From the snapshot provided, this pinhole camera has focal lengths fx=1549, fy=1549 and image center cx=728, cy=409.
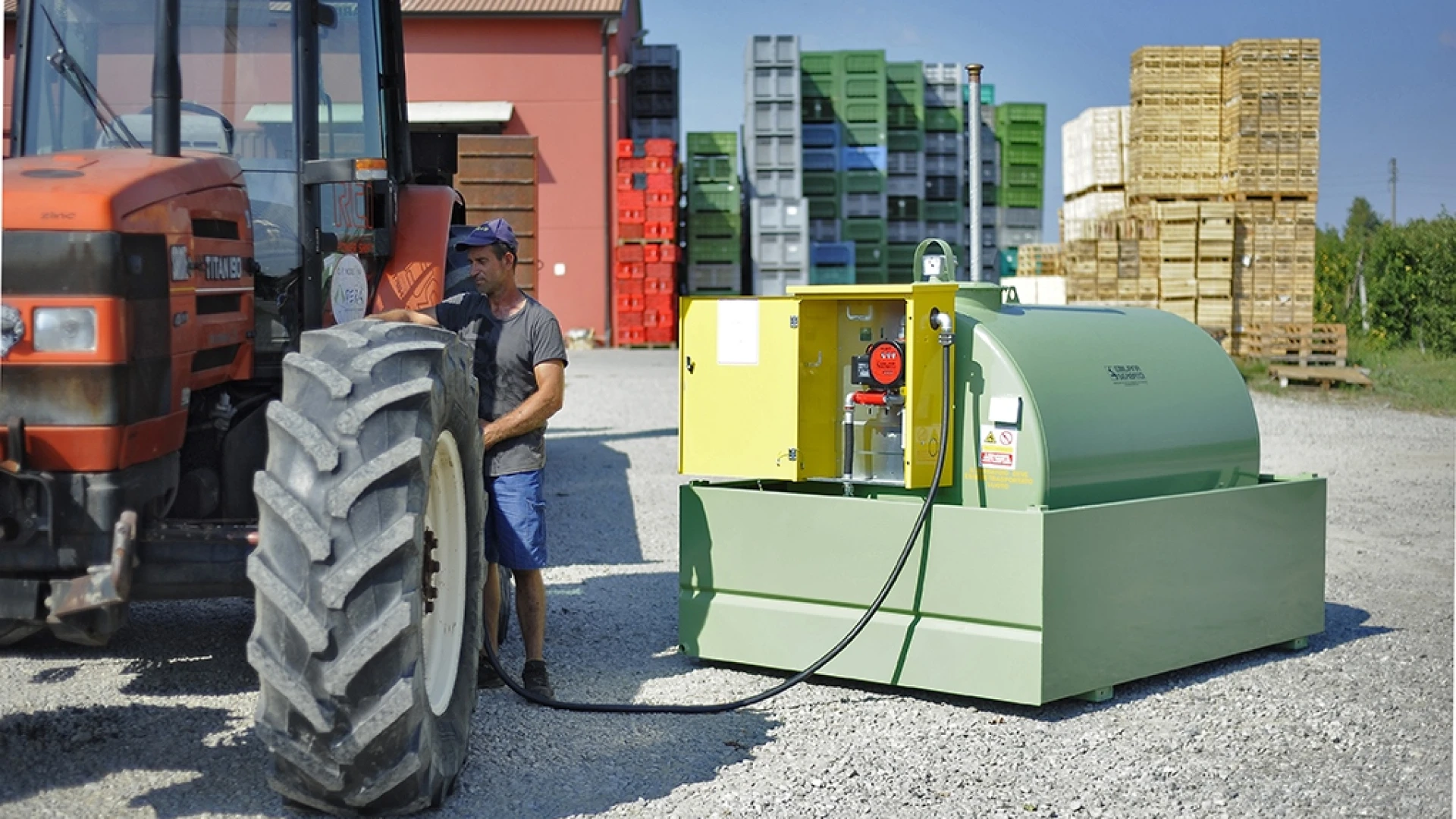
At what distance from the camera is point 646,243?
27.0m

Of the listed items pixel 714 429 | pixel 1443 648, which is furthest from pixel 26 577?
pixel 1443 648

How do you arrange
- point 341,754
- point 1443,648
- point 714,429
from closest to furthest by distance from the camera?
point 341,754
point 714,429
point 1443,648

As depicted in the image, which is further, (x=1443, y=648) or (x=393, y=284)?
(x=1443, y=648)

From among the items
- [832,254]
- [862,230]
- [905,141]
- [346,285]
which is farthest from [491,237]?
[905,141]

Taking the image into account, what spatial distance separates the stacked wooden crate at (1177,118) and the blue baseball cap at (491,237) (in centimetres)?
1665

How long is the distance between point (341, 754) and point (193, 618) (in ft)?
11.2

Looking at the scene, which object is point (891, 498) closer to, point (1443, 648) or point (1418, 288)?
point (1443, 648)

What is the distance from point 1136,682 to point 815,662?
1.34 m

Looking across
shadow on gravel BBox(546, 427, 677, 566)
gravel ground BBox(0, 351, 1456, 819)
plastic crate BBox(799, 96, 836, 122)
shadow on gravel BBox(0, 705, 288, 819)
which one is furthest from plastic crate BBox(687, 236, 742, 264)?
shadow on gravel BBox(0, 705, 288, 819)

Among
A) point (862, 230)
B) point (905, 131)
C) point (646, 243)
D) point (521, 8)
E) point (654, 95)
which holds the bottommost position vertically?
point (646, 243)

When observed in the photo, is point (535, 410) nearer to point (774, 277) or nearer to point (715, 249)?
point (774, 277)

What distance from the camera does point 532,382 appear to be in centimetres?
608

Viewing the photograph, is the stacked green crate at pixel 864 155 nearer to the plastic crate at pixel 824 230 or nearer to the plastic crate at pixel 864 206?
the plastic crate at pixel 864 206

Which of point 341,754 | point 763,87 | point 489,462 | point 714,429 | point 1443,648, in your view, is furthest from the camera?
point 763,87
